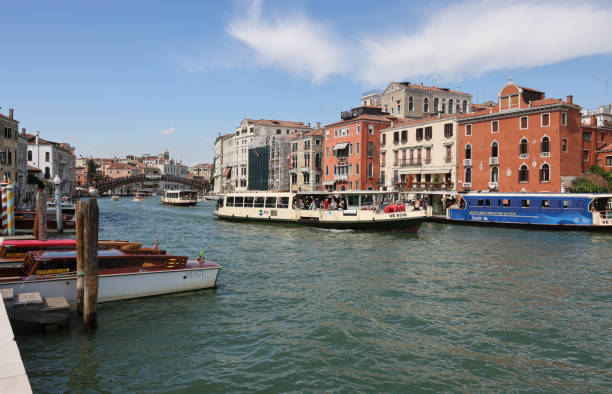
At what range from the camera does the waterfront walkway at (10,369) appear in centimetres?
471

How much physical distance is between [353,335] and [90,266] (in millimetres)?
5692

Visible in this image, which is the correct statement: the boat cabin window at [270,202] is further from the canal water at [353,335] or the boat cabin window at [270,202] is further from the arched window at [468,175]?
the arched window at [468,175]

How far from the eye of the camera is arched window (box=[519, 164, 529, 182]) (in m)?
38.6

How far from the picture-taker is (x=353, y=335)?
939cm

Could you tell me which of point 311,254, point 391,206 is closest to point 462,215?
point 391,206

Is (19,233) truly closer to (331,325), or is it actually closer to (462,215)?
(331,325)

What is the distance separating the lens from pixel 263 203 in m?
35.9

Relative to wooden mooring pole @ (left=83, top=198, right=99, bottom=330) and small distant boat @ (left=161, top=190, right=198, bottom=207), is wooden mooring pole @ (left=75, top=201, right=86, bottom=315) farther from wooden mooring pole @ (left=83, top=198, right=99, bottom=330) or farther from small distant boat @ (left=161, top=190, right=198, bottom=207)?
small distant boat @ (left=161, top=190, right=198, bottom=207)

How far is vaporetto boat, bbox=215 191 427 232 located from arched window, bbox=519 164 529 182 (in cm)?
1501

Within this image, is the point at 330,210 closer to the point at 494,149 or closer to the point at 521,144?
the point at 494,149

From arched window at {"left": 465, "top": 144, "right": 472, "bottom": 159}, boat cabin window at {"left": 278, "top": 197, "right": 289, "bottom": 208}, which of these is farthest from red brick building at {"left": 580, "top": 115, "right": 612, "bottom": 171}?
boat cabin window at {"left": 278, "top": 197, "right": 289, "bottom": 208}

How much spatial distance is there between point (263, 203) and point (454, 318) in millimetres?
26459

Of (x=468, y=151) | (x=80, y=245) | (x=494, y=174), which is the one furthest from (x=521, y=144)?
(x=80, y=245)

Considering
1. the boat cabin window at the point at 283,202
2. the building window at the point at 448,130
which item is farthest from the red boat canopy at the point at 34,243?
the building window at the point at 448,130
